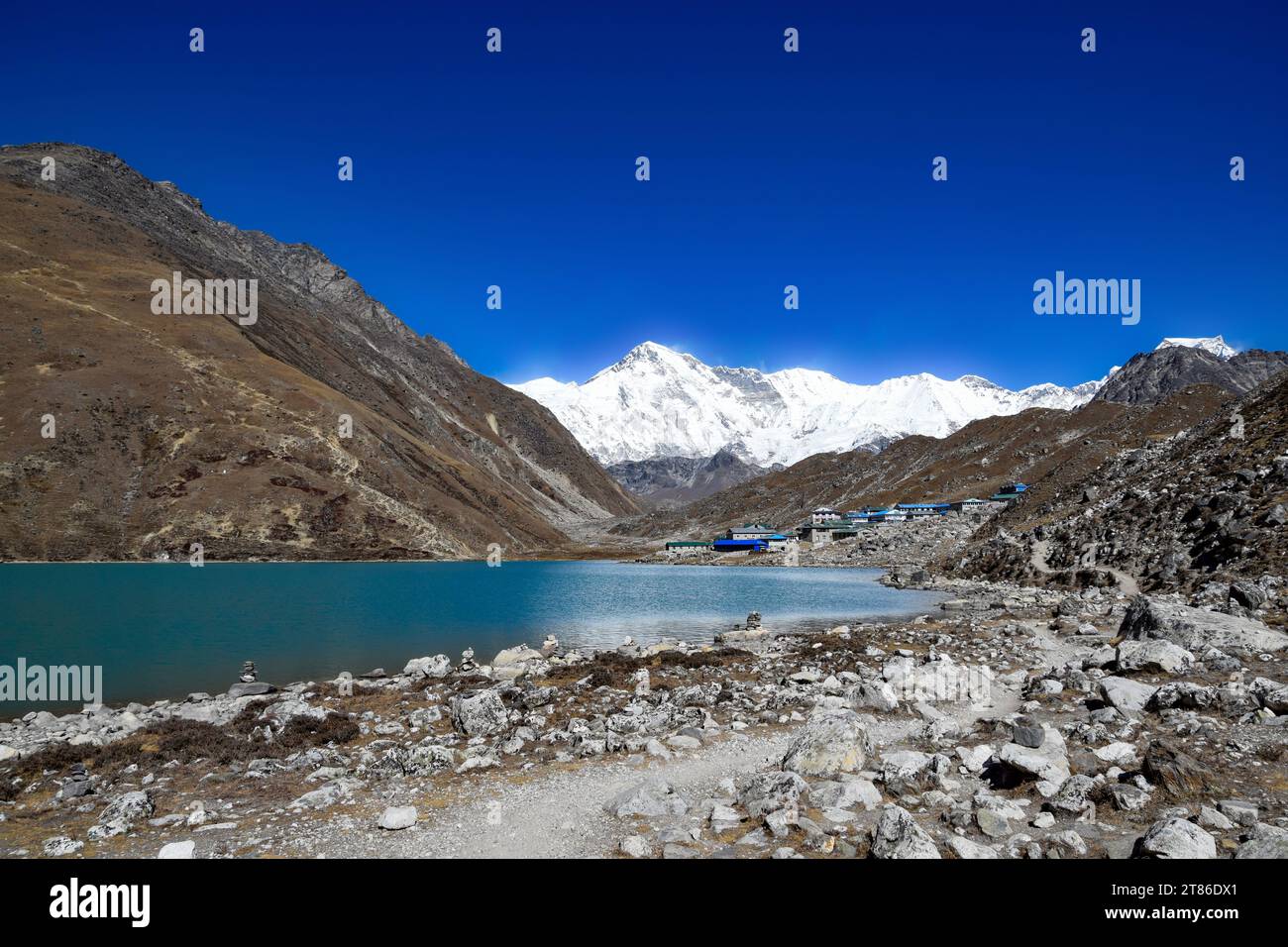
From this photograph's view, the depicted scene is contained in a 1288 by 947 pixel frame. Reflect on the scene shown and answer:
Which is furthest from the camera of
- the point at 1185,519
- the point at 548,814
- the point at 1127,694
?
the point at 1185,519

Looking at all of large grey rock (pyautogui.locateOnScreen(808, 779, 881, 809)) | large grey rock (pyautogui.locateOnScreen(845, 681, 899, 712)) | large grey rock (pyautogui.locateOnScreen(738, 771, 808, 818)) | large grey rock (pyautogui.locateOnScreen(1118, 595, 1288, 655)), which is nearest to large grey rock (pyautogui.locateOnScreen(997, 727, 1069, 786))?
large grey rock (pyautogui.locateOnScreen(808, 779, 881, 809))

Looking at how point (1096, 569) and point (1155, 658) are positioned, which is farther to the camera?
point (1096, 569)

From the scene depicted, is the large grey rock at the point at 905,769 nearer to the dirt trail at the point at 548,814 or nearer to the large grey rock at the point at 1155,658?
the dirt trail at the point at 548,814

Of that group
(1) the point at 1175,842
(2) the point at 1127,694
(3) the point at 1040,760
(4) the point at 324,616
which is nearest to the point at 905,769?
(3) the point at 1040,760

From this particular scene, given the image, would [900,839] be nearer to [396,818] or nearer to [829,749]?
[829,749]

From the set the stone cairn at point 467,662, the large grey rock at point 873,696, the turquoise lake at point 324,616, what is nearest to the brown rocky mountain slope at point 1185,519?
the turquoise lake at point 324,616

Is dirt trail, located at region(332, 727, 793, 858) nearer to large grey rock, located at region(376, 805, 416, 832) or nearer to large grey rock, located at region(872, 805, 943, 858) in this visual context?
large grey rock, located at region(376, 805, 416, 832)

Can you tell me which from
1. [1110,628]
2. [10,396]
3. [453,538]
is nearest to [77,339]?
[10,396]
